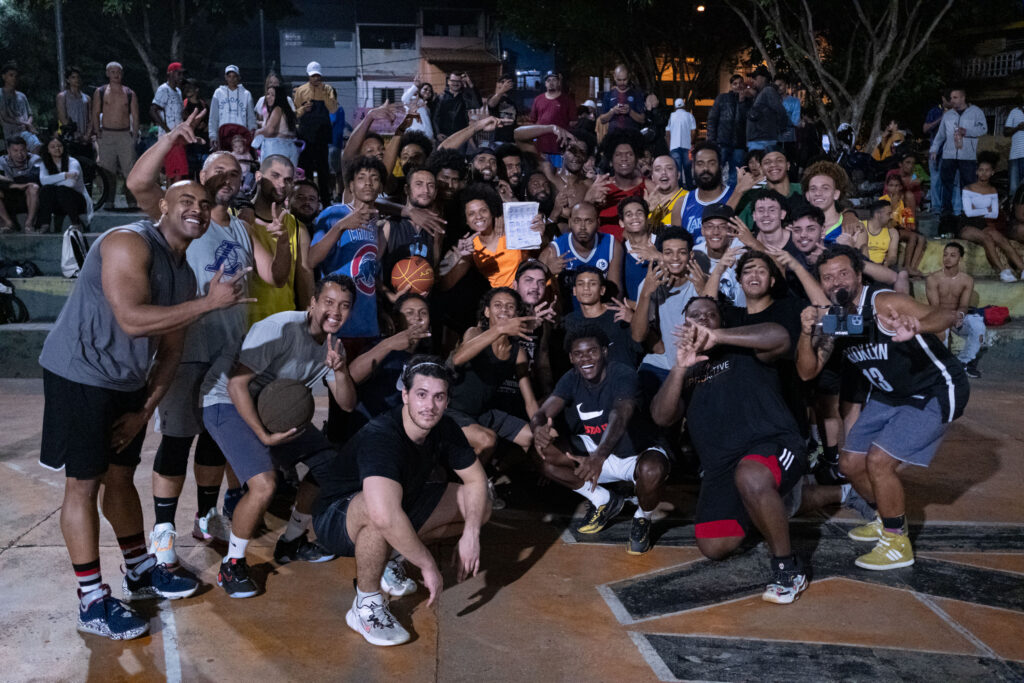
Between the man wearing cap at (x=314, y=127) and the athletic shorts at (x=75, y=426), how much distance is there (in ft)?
27.3

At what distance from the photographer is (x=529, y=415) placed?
20.9ft

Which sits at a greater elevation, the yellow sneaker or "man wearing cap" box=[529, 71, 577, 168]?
"man wearing cap" box=[529, 71, 577, 168]

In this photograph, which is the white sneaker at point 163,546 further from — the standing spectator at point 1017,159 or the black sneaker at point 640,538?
the standing spectator at point 1017,159

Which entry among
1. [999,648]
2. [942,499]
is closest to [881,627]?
[999,648]

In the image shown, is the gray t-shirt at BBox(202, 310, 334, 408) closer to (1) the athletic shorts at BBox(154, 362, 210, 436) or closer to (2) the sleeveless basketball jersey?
(1) the athletic shorts at BBox(154, 362, 210, 436)

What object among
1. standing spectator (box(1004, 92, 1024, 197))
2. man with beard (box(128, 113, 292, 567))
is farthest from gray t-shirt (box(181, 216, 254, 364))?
standing spectator (box(1004, 92, 1024, 197))

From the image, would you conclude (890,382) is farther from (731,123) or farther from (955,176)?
(955,176)

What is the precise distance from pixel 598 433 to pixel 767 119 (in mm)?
9060

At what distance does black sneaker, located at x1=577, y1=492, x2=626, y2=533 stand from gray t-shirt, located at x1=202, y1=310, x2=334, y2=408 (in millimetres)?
1912

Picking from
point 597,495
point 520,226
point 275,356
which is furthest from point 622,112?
point 275,356

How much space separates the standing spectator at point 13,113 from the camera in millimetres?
13867

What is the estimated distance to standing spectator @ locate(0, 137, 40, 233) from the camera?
1300 centimetres

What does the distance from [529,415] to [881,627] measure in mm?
2609

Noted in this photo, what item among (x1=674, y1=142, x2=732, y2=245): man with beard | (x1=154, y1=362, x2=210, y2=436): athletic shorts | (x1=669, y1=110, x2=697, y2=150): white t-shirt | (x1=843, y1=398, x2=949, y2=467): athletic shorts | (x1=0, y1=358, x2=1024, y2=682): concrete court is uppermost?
(x1=669, y1=110, x2=697, y2=150): white t-shirt
